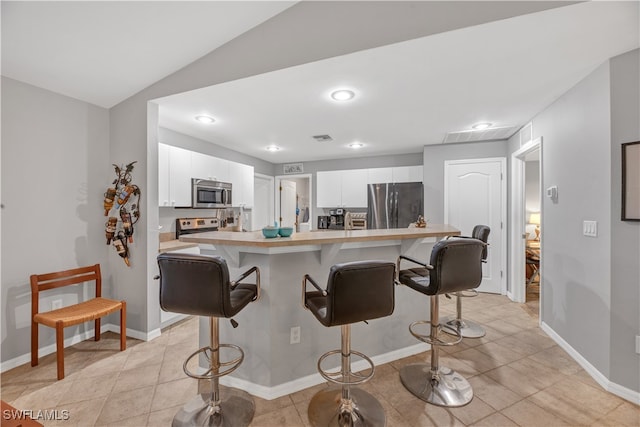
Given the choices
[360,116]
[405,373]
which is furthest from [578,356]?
[360,116]

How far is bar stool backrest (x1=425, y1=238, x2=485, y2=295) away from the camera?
5.75ft

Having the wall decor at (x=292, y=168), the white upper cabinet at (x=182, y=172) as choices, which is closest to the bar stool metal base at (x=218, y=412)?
the white upper cabinet at (x=182, y=172)

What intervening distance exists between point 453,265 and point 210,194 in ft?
11.0

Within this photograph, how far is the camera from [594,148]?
216 centimetres

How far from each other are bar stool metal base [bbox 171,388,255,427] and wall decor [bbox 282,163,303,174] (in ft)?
15.1

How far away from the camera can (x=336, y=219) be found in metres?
5.54

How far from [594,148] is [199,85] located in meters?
3.32

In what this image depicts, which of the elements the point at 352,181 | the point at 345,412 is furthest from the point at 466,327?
the point at 352,181

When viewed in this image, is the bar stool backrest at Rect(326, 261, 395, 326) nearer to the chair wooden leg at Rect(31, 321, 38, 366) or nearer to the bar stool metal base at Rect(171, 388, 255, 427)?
the bar stool metal base at Rect(171, 388, 255, 427)

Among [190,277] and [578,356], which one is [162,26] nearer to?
[190,277]

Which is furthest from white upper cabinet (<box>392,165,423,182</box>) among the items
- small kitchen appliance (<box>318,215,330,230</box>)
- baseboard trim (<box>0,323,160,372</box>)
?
baseboard trim (<box>0,323,160,372</box>)

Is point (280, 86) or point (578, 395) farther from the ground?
point (280, 86)

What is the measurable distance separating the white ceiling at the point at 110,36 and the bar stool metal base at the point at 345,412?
2.86 meters

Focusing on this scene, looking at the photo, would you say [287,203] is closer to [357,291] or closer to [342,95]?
[342,95]
